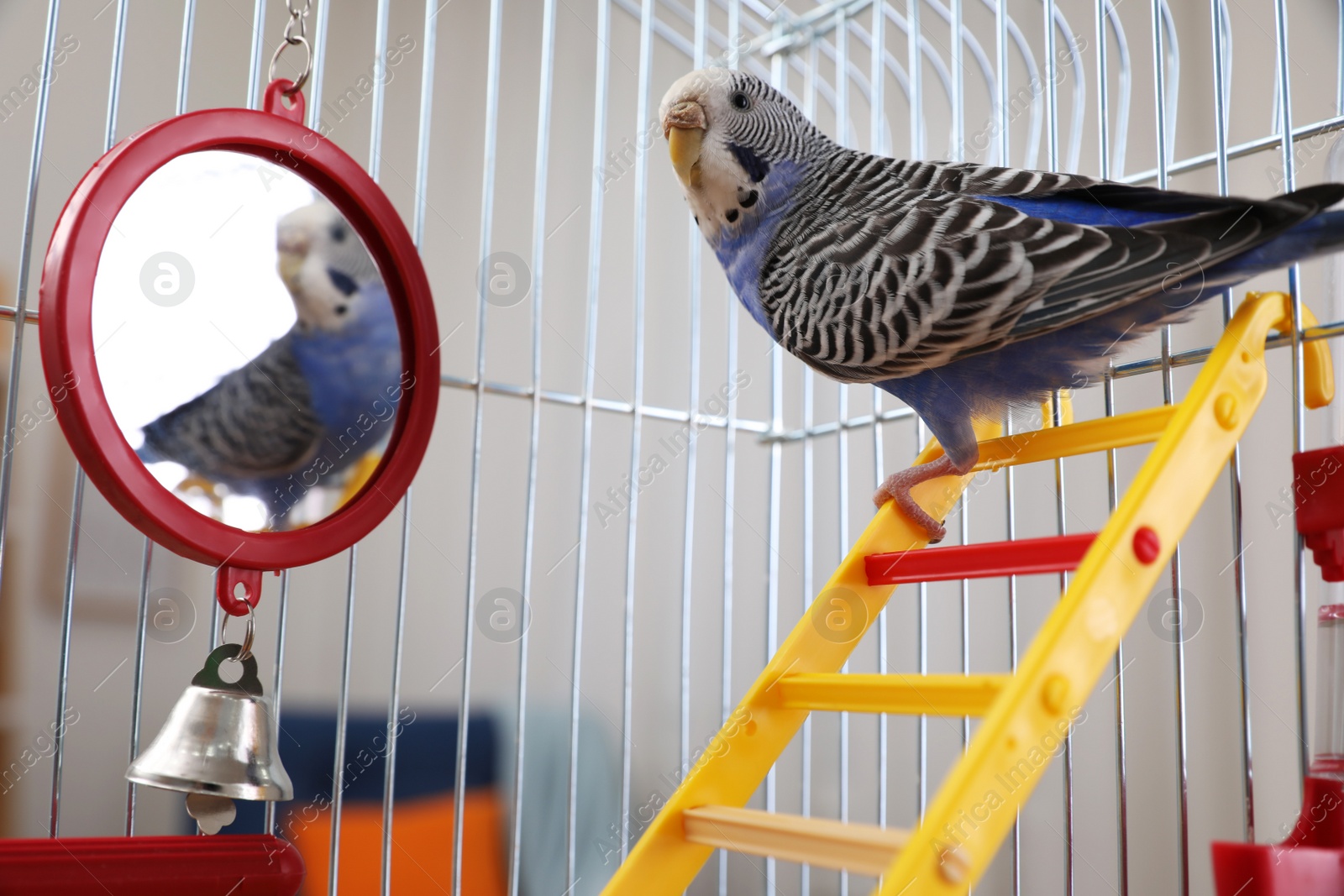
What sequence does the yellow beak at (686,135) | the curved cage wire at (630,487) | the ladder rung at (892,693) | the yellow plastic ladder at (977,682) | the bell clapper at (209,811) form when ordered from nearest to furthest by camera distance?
the yellow plastic ladder at (977,682), the ladder rung at (892,693), the bell clapper at (209,811), the yellow beak at (686,135), the curved cage wire at (630,487)

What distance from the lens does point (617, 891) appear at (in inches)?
31.1

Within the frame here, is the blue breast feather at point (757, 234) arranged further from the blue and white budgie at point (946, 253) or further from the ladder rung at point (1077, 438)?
the ladder rung at point (1077, 438)

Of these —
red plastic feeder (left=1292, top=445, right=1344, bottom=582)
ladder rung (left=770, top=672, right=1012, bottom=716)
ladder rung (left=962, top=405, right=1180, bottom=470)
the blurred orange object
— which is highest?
ladder rung (left=962, top=405, right=1180, bottom=470)

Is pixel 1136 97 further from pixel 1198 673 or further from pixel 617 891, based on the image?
pixel 617 891

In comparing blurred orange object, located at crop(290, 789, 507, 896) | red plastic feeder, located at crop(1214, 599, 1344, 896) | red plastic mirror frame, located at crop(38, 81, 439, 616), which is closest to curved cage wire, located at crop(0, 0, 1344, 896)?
blurred orange object, located at crop(290, 789, 507, 896)

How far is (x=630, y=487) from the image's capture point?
124 centimetres

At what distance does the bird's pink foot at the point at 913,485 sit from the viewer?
39.4 inches

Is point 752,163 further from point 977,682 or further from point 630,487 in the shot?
point 977,682

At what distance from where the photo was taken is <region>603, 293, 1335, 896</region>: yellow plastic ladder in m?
0.58

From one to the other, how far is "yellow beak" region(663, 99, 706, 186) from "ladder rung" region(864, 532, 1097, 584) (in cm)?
47

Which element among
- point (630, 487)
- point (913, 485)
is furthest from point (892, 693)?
point (630, 487)

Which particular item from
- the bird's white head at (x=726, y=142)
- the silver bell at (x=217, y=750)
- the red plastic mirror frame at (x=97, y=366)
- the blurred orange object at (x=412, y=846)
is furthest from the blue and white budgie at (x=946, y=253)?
the blurred orange object at (x=412, y=846)

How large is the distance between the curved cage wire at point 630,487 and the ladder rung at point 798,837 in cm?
41

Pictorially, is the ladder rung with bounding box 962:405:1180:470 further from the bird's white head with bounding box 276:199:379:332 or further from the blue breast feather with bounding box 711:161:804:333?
the bird's white head with bounding box 276:199:379:332
